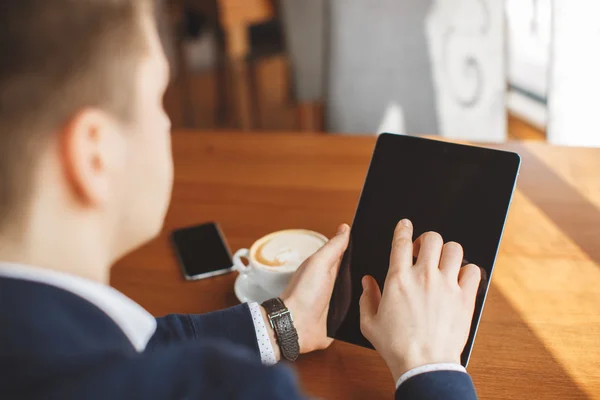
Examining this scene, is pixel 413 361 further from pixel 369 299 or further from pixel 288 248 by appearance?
pixel 288 248

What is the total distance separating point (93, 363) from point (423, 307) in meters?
0.33

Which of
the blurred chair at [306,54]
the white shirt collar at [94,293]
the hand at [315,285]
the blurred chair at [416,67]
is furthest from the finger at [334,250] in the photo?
the blurred chair at [306,54]

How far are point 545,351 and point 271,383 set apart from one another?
38 cm

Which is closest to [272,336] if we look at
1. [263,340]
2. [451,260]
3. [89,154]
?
[263,340]

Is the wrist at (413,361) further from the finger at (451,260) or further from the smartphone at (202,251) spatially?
the smartphone at (202,251)

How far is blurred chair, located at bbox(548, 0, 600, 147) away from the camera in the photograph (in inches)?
50.2

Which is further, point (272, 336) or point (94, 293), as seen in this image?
point (272, 336)

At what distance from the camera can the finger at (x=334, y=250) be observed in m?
0.69

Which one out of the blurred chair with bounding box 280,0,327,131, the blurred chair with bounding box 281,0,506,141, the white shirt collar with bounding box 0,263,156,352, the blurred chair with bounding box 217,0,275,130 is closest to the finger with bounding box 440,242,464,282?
the white shirt collar with bounding box 0,263,156,352

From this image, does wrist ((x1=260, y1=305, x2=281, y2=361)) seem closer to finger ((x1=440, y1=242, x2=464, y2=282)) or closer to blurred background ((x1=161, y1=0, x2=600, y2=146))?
finger ((x1=440, y1=242, x2=464, y2=282))

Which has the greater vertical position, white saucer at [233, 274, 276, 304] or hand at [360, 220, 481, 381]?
hand at [360, 220, 481, 381]

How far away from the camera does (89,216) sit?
45 cm

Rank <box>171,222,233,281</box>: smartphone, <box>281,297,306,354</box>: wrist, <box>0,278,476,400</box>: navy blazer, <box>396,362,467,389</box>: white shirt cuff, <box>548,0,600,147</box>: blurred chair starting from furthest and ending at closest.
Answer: <box>548,0,600,147</box>: blurred chair → <box>171,222,233,281</box>: smartphone → <box>281,297,306,354</box>: wrist → <box>396,362,467,389</box>: white shirt cuff → <box>0,278,476,400</box>: navy blazer

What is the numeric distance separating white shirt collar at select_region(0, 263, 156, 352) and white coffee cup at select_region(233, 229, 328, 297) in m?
0.24
